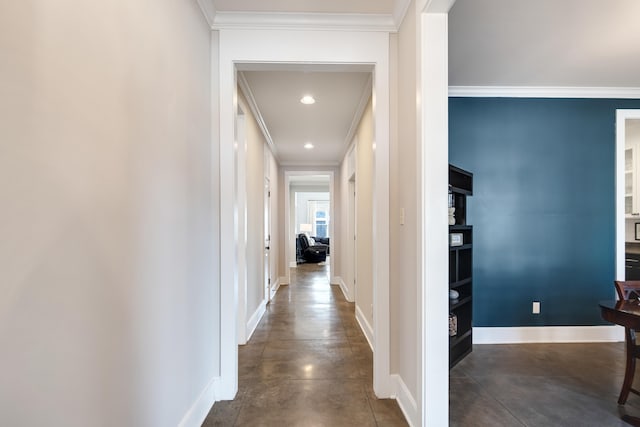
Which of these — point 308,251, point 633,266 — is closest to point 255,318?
point 633,266

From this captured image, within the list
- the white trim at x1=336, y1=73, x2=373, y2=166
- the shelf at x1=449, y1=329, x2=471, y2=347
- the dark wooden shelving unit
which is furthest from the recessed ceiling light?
the shelf at x1=449, y1=329, x2=471, y2=347

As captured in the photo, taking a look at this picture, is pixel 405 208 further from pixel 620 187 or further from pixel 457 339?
pixel 620 187

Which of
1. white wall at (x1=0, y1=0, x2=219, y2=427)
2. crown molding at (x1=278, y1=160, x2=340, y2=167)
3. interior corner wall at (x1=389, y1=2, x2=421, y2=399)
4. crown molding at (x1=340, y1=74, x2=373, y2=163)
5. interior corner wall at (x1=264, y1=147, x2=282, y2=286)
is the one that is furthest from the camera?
crown molding at (x1=278, y1=160, x2=340, y2=167)

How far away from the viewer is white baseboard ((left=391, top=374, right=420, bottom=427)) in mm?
1798

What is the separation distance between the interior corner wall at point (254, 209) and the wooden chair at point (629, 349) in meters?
3.14

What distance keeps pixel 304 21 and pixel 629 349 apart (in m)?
3.14

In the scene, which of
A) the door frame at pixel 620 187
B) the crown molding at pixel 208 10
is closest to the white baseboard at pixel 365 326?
the door frame at pixel 620 187

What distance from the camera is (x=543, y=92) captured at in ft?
10.9

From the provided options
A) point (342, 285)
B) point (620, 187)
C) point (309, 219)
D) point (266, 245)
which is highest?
point (620, 187)

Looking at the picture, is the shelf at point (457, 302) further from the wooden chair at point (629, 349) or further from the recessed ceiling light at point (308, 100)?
the recessed ceiling light at point (308, 100)

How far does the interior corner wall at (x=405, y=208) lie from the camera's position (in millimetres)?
1838

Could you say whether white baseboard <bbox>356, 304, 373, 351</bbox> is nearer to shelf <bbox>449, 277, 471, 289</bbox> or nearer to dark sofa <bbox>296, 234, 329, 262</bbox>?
shelf <bbox>449, 277, 471, 289</bbox>

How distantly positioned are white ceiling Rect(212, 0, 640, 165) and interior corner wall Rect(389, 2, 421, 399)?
275 mm

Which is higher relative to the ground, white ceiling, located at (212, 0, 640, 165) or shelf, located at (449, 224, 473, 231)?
white ceiling, located at (212, 0, 640, 165)
